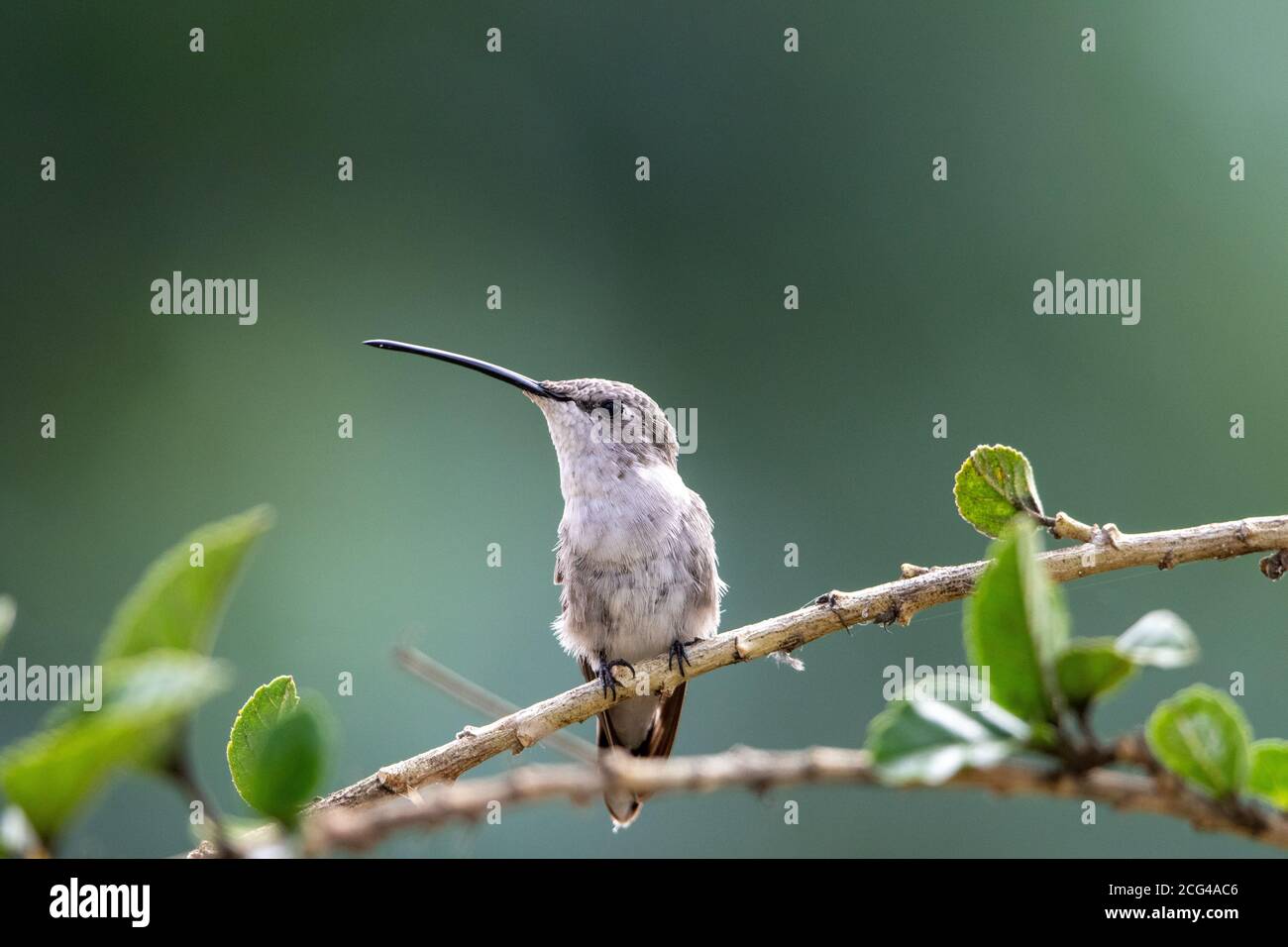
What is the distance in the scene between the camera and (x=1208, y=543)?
4.86 ft

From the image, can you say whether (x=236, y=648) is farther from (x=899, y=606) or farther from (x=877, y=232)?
(x=899, y=606)

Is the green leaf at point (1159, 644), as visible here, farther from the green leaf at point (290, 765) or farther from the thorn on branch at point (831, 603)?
the thorn on branch at point (831, 603)

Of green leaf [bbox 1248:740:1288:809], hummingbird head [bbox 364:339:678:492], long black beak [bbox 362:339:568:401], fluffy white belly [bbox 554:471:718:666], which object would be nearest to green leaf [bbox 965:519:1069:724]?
green leaf [bbox 1248:740:1288:809]

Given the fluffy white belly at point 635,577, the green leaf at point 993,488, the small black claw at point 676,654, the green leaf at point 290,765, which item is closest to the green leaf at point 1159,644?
the green leaf at point 290,765

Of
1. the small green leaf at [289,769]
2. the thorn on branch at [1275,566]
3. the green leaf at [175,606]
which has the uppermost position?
the thorn on branch at [1275,566]

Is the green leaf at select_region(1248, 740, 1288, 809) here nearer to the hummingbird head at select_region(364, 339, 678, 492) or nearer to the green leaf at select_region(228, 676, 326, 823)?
the green leaf at select_region(228, 676, 326, 823)

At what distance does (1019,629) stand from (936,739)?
0.27 ft

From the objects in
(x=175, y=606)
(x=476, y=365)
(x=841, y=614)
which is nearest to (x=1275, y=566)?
(x=841, y=614)

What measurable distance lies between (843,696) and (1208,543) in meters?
7.43

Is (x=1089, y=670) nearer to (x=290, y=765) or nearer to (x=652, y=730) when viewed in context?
(x=290, y=765)

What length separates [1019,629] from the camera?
2.42 feet

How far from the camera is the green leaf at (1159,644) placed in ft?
2.42

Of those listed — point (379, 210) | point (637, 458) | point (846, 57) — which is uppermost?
point (846, 57)

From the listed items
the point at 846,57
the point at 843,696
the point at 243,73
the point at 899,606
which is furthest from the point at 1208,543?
the point at 243,73
